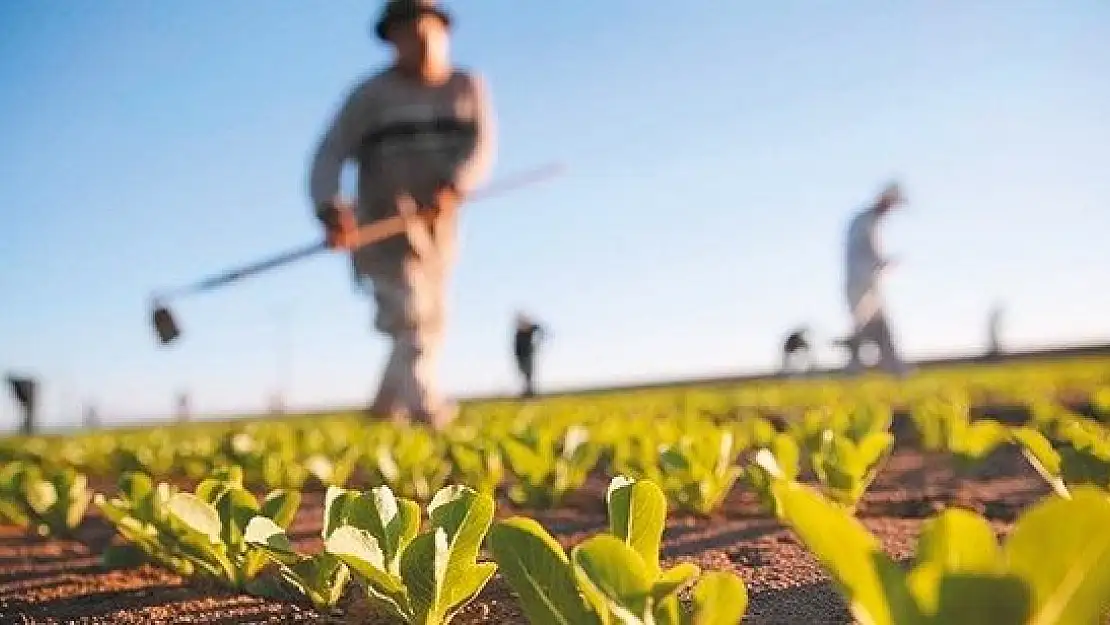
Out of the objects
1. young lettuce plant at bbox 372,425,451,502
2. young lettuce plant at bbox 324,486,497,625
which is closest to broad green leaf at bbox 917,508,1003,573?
young lettuce plant at bbox 324,486,497,625

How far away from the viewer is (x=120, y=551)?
73.5 inches

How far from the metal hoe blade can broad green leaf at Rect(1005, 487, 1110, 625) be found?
5.58 metres

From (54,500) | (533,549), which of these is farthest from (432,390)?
(533,549)

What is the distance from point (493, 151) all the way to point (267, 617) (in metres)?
5.11

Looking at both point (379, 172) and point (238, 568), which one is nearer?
point (238, 568)

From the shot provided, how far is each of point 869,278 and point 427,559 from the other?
11.3 metres

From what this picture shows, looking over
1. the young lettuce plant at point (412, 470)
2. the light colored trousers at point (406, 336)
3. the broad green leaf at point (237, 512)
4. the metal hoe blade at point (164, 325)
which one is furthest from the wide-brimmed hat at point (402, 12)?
the broad green leaf at point (237, 512)

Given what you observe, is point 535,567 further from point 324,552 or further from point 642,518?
point 324,552

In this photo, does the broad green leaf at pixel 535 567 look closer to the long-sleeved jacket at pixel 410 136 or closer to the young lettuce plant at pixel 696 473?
the young lettuce plant at pixel 696 473

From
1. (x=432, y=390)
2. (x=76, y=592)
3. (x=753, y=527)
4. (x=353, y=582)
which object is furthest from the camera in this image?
(x=432, y=390)

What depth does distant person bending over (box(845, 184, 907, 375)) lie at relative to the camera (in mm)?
11523

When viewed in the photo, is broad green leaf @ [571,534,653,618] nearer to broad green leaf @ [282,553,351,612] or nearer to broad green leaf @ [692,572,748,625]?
broad green leaf @ [692,572,748,625]

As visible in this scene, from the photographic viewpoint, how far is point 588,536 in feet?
6.82

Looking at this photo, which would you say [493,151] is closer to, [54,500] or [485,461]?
[485,461]
